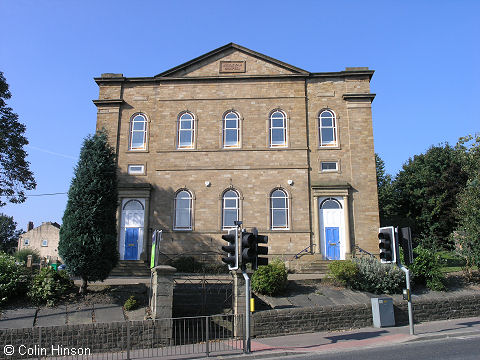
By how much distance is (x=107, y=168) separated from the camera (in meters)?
16.0

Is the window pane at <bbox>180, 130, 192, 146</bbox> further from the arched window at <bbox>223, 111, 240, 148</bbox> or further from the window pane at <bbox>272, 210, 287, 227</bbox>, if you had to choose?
the window pane at <bbox>272, 210, 287, 227</bbox>

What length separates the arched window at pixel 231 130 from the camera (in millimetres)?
23406

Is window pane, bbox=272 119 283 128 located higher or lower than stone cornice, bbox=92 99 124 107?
lower

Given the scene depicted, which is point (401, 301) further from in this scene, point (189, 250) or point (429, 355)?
point (189, 250)

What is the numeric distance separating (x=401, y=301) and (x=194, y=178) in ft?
40.3

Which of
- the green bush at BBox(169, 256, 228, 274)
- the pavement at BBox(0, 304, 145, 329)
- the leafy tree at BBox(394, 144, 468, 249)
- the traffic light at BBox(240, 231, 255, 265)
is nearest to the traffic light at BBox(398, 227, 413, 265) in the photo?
the traffic light at BBox(240, 231, 255, 265)

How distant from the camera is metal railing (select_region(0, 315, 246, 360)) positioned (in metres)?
10.2

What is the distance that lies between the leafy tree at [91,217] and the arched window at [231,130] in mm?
8295

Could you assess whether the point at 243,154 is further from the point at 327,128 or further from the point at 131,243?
the point at 131,243

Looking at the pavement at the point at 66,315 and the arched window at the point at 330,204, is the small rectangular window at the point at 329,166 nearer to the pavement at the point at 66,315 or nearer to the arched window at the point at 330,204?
the arched window at the point at 330,204

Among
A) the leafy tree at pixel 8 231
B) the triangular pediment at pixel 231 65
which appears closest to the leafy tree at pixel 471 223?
the triangular pediment at pixel 231 65

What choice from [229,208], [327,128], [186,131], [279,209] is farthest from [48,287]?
[327,128]

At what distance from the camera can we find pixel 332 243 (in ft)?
72.0

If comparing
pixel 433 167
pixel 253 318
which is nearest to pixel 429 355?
pixel 253 318
